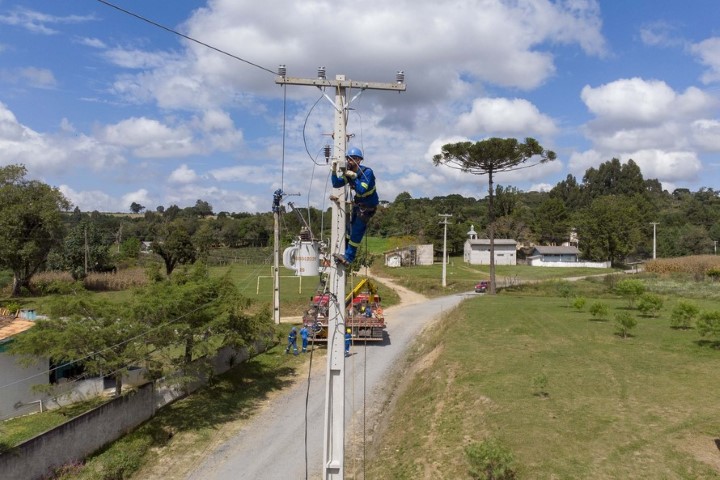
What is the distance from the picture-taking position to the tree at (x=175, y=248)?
2074 inches

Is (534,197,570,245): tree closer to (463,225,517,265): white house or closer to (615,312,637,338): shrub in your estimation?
(463,225,517,265): white house

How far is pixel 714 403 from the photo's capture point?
11.5 metres

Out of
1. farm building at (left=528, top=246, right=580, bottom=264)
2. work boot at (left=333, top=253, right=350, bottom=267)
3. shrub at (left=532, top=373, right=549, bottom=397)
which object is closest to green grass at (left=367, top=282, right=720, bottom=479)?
shrub at (left=532, top=373, right=549, bottom=397)

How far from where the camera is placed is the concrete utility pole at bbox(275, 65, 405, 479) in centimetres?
718

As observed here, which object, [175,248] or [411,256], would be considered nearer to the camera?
[175,248]

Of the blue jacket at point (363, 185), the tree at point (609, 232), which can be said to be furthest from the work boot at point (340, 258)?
the tree at point (609, 232)

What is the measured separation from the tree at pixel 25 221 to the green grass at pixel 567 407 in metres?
35.3

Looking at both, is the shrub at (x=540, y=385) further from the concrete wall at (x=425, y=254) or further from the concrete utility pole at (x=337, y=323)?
the concrete wall at (x=425, y=254)

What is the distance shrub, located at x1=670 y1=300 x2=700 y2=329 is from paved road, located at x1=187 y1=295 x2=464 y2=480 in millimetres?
10925

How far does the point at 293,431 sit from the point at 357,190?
858 centimetres

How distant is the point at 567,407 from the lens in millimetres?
11727

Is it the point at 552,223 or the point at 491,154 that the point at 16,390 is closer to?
the point at 491,154

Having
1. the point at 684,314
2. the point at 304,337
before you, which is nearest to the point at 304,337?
the point at 304,337

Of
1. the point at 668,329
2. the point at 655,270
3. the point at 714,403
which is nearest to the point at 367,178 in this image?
the point at 714,403
